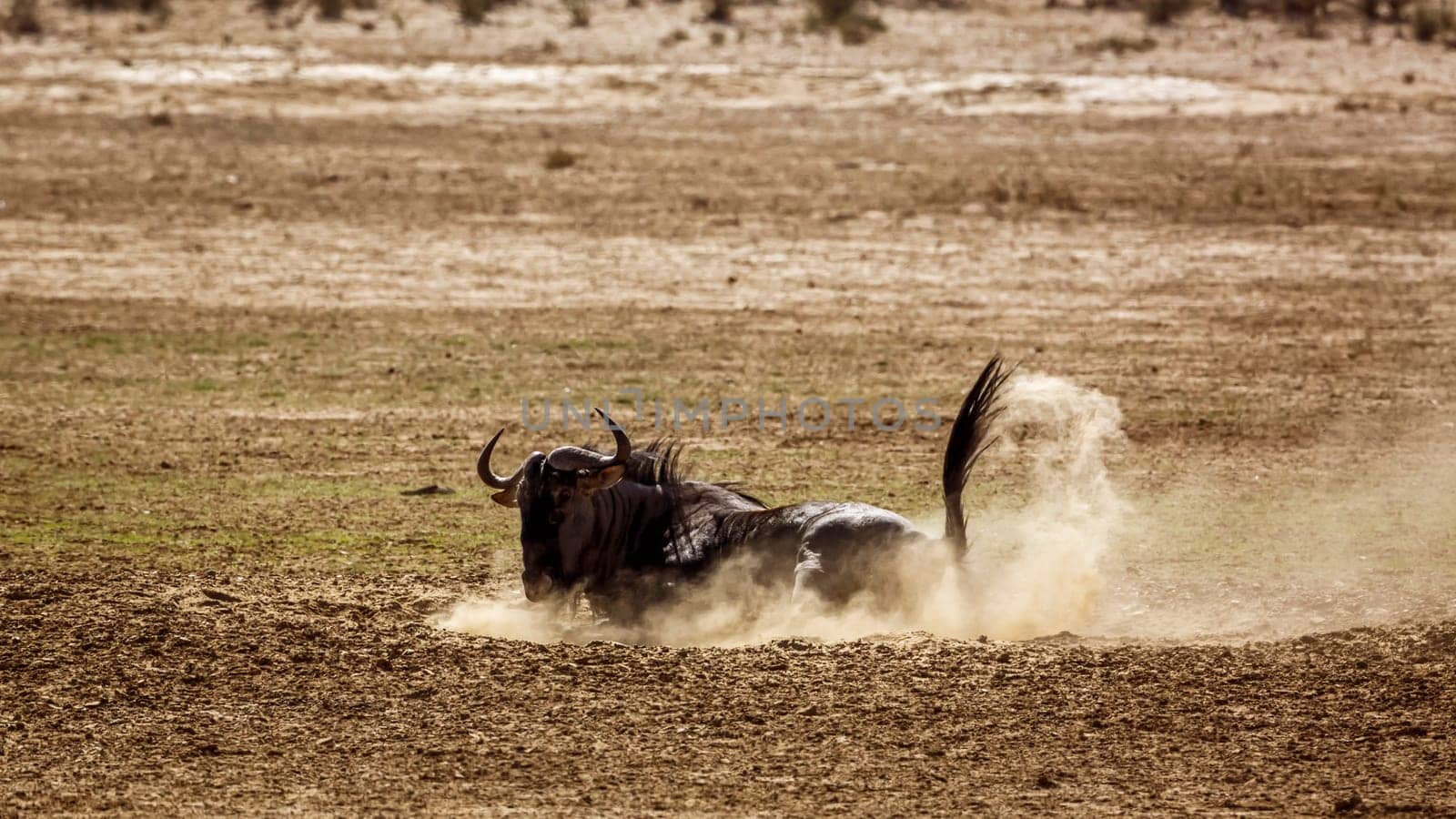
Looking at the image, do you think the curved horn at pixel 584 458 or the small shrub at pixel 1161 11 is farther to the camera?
the small shrub at pixel 1161 11

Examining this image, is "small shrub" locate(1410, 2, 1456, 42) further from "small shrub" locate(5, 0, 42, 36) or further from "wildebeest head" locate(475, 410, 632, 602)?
"wildebeest head" locate(475, 410, 632, 602)

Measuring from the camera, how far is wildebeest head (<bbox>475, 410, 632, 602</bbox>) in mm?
8242

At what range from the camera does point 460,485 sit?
1142cm

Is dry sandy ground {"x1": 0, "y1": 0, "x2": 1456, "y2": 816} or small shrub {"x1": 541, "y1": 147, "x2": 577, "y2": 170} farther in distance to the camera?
small shrub {"x1": 541, "y1": 147, "x2": 577, "y2": 170}

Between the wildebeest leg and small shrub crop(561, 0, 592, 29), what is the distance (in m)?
26.4

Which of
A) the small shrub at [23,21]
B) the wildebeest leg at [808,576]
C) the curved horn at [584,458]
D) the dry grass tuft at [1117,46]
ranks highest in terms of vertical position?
the small shrub at [23,21]

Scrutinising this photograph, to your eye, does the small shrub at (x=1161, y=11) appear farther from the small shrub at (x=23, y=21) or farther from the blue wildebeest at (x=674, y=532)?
the blue wildebeest at (x=674, y=532)

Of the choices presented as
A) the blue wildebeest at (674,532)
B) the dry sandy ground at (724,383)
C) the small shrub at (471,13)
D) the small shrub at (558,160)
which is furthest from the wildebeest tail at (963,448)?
the small shrub at (471,13)

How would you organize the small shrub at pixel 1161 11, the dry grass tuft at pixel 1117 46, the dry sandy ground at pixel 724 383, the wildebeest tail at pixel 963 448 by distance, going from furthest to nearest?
the small shrub at pixel 1161 11
the dry grass tuft at pixel 1117 46
the wildebeest tail at pixel 963 448
the dry sandy ground at pixel 724 383

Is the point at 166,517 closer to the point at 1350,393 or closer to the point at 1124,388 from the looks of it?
the point at 1124,388

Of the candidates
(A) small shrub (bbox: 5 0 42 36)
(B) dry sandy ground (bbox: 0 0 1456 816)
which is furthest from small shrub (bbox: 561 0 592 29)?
(A) small shrub (bbox: 5 0 42 36)

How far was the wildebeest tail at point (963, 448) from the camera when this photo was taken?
26.5 feet

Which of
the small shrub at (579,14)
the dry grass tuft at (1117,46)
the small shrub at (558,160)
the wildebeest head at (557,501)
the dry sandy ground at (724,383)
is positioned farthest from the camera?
the small shrub at (579,14)

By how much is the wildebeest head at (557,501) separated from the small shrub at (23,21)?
2704 centimetres
